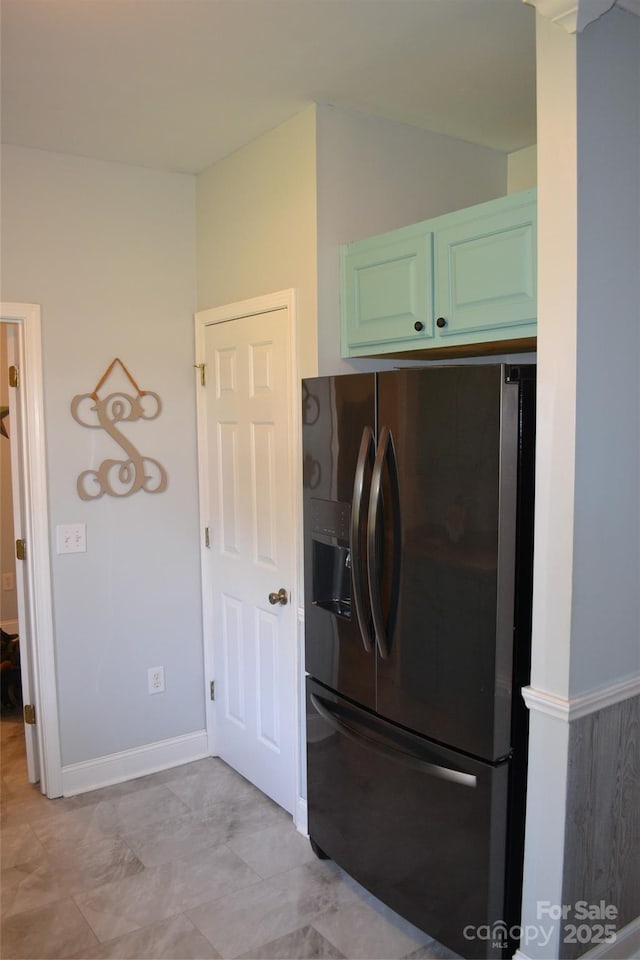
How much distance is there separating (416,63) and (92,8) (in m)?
0.97

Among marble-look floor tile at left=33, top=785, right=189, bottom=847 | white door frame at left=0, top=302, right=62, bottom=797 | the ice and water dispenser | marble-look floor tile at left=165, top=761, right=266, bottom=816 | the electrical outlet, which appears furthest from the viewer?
the electrical outlet

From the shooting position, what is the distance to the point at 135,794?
3.21 m

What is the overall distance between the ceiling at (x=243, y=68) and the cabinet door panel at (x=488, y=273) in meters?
0.54

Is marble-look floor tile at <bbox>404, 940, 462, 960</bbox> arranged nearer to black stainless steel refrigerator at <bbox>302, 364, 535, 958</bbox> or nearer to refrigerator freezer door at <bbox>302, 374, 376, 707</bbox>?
black stainless steel refrigerator at <bbox>302, 364, 535, 958</bbox>

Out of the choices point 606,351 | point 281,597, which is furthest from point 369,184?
point 281,597

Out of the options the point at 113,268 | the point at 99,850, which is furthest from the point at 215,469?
the point at 99,850

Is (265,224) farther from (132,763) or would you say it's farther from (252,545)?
(132,763)

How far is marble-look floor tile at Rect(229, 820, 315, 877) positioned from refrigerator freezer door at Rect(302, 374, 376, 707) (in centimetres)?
70

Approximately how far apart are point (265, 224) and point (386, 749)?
1.97 metres

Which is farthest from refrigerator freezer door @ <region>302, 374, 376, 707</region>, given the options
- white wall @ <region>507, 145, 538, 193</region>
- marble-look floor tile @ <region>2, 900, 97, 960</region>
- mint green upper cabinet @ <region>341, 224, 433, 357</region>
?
white wall @ <region>507, 145, 538, 193</region>

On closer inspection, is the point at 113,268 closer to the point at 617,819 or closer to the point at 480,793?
the point at 480,793

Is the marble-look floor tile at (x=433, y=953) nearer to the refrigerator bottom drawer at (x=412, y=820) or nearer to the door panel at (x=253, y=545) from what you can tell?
the refrigerator bottom drawer at (x=412, y=820)

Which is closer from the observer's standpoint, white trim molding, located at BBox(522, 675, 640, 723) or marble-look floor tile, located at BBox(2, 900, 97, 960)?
white trim molding, located at BBox(522, 675, 640, 723)

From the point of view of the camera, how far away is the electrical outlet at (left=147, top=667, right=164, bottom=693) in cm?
340
